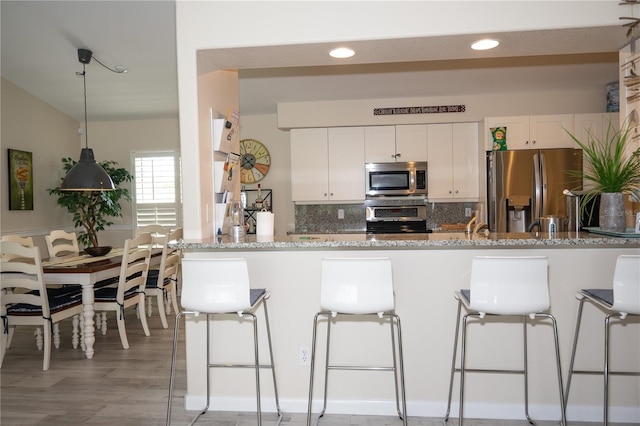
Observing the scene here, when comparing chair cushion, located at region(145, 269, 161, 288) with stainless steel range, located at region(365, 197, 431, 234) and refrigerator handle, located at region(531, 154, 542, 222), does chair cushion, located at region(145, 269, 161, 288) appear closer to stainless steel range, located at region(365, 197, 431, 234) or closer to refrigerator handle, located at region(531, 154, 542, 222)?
stainless steel range, located at region(365, 197, 431, 234)

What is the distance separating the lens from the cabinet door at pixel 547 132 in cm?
489

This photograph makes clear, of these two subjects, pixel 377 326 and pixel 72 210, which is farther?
pixel 72 210

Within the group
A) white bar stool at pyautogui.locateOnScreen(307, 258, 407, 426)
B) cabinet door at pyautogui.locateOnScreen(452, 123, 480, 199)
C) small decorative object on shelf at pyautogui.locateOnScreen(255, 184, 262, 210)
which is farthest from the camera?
small decorative object on shelf at pyautogui.locateOnScreen(255, 184, 262, 210)

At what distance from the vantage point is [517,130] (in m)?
4.90

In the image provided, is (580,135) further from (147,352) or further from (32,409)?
(32,409)

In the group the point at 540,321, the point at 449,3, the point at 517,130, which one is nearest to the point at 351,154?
the point at 517,130

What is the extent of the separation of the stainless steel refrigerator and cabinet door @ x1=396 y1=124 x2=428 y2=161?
826 mm

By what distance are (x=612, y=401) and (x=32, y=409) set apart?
11.2ft

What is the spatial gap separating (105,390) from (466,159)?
422 cm

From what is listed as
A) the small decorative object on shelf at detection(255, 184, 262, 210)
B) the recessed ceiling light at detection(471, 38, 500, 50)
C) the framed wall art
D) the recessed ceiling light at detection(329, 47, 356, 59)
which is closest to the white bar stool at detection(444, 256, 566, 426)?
the recessed ceiling light at detection(471, 38, 500, 50)

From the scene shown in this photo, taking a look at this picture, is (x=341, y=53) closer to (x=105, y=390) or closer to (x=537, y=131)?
(x=105, y=390)

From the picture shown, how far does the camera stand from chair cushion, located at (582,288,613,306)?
2.17 metres

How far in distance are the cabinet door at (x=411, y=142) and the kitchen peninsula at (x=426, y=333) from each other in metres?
2.69

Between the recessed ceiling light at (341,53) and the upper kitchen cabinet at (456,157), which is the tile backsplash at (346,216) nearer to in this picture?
the upper kitchen cabinet at (456,157)
